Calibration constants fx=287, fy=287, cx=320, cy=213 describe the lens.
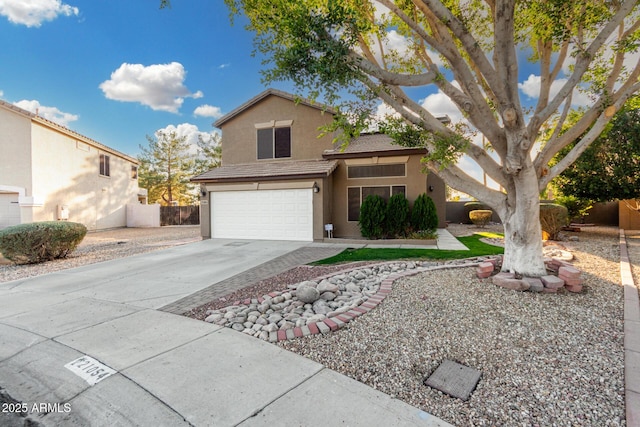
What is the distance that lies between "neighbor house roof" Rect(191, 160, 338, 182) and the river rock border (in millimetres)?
6670

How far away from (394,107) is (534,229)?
315 cm

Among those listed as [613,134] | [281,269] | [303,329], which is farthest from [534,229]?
[613,134]

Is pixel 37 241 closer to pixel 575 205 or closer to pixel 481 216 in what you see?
pixel 481 216

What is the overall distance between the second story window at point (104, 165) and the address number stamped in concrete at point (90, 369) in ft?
70.6

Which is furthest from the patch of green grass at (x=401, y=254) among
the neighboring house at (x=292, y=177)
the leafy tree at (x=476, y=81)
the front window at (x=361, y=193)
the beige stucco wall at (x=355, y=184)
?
the front window at (x=361, y=193)

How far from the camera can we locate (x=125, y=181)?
72.6 feet

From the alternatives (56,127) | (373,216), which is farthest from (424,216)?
(56,127)

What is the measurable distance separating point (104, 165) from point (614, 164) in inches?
1082

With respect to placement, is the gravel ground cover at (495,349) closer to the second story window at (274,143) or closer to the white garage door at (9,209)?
the second story window at (274,143)

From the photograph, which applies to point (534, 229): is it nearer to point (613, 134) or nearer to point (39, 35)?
point (613, 134)

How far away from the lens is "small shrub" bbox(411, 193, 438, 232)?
10852 mm

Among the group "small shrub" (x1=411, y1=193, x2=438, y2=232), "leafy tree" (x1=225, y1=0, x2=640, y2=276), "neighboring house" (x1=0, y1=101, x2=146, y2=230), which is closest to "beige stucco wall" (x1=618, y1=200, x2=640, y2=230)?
"small shrub" (x1=411, y1=193, x2=438, y2=232)

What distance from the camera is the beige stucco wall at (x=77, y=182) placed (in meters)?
15.5

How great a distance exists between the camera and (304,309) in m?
4.07
